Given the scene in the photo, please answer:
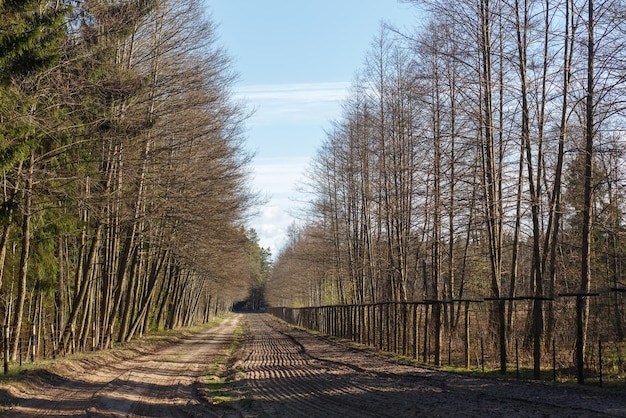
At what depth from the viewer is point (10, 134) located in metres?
13.5

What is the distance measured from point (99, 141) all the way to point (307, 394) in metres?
9.48

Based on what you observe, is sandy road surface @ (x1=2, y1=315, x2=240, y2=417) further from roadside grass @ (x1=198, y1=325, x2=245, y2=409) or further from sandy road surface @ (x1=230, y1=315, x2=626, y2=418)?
sandy road surface @ (x1=230, y1=315, x2=626, y2=418)

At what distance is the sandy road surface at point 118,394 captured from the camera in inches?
471

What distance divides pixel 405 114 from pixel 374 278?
533 inches

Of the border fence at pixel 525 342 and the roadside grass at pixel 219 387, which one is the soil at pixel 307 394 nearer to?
the roadside grass at pixel 219 387

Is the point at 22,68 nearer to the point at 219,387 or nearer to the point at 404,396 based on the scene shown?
the point at 219,387

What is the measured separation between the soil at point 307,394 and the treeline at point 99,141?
3.84m

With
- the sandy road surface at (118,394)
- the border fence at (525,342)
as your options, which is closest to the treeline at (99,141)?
the sandy road surface at (118,394)

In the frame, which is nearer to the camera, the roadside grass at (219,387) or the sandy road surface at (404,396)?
the sandy road surface at (404,396)

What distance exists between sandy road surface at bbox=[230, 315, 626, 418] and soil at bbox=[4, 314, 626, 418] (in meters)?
0.02

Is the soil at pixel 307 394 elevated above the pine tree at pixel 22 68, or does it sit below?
below

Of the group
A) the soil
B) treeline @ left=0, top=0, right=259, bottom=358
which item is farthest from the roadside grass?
treeline @ left=0, top=0, right=259, bottom=358

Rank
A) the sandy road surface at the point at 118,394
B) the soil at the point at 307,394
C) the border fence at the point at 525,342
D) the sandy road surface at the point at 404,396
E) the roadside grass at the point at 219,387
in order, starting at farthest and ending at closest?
1. the border fence at the point at 525,342
2. the roadside grass at the point at 219,387
3. the sandy road surface at the point at 118,394
4. the soil at the point at 307,394
5. the sandy road surface at the point at 404,396

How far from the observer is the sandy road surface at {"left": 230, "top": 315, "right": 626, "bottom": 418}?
10.2 m
